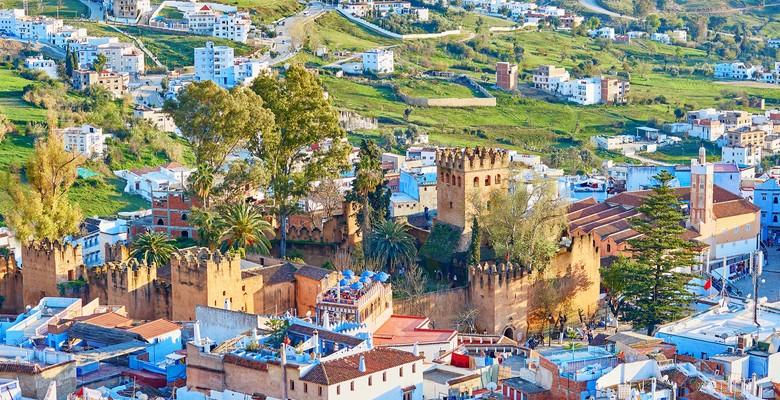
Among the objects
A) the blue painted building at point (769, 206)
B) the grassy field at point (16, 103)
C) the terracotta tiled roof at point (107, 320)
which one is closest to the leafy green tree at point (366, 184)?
the terracotta tiled roof at point (107, 320)

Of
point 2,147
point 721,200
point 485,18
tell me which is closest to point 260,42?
point 485,18

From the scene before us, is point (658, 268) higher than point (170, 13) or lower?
higher

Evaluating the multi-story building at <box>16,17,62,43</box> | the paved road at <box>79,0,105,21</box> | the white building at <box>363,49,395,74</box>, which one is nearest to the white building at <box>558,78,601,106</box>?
the white building at <box>363,49,395,74</box>

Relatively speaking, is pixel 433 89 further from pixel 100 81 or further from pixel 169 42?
pixel 100 81

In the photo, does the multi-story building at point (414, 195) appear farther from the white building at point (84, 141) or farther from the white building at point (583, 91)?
the white building at point (583, 91)

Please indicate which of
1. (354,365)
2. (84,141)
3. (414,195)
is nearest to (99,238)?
(414,195)

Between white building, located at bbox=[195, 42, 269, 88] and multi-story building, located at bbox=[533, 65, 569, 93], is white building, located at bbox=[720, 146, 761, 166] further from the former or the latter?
white building, located at bbox=[195, 42, 269, 88]
